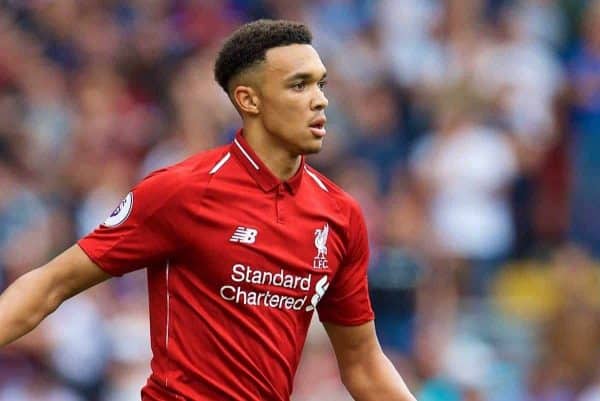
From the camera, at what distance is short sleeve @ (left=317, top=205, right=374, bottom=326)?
257 inches

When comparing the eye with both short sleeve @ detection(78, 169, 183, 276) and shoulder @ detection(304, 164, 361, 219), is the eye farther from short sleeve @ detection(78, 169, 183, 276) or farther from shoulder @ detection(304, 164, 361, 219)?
short sleeve @ detection(78, 169, 183, 276)

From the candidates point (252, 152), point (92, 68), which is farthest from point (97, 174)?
point (252, 152)

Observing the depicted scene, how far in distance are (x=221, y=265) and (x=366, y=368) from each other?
96 centimetres

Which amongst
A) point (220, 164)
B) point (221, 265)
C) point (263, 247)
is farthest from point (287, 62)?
point (221, 265)

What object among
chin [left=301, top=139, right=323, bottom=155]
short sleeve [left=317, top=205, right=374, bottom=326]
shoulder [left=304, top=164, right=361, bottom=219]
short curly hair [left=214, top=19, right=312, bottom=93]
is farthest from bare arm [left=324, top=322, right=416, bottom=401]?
short curly hair [left=214, top=19, right=312, bottom=93]

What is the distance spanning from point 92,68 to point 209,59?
93 cm

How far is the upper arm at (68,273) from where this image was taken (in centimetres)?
604

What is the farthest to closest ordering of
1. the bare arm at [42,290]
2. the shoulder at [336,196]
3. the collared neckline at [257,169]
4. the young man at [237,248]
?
the shoulder at [336,196], the collared neckline at [257,169], the young man at [237,248], the bare arm at [42,290]

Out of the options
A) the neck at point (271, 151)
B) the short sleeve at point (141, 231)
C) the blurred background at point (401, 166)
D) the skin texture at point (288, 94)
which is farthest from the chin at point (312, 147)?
the blurred background at point (401, 166)

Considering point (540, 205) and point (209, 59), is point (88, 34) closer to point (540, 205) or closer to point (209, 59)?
point (209, 59)

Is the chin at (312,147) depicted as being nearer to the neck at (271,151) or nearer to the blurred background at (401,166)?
the neck at (271,151)

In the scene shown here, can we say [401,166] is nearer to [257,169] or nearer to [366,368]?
[366,368]

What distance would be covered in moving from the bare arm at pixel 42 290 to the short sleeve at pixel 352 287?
0.97m

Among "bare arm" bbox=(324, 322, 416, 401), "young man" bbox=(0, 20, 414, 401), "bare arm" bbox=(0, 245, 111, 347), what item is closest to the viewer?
"bare arm" bbox=(0, 245, 111, 347)
